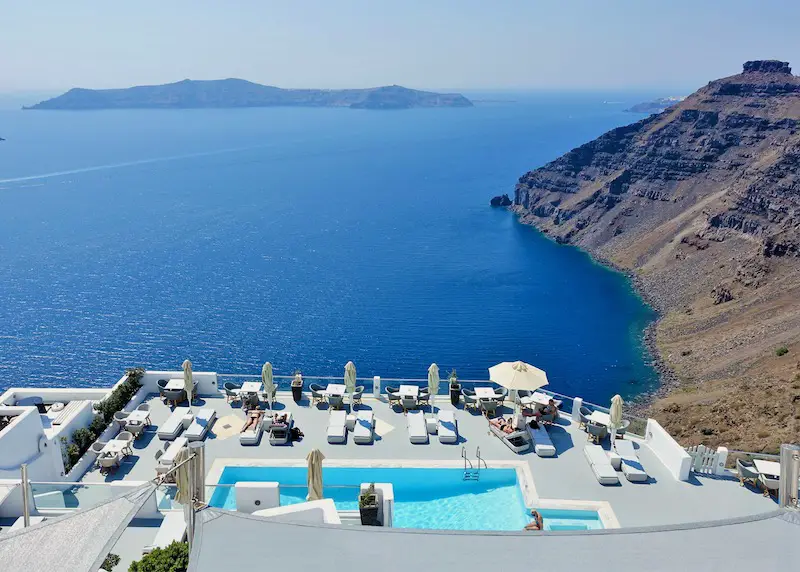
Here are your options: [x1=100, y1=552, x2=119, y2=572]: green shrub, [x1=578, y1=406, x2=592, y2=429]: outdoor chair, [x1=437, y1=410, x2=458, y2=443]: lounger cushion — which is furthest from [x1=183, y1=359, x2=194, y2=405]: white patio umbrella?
[x1=578, y1=406, x2=592, y2=429]: outdoor chair

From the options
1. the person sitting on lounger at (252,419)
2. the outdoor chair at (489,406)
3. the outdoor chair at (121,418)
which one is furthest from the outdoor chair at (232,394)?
the outdoor chair at (489,406)

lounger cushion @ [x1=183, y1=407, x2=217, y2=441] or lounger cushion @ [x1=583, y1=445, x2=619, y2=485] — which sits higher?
lounger cushion @ [x1=183, y1=407, x2=217, y2=441]

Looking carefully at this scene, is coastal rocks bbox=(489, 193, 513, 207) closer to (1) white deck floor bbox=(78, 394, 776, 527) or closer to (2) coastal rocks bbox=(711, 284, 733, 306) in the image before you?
(2) coastal rocks bbox=(711, 284, 733, 306)

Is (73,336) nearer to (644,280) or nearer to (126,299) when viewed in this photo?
(126,299)

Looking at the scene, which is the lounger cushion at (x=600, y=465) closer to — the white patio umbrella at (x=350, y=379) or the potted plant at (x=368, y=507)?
the potted plant at (x=368, y=507)

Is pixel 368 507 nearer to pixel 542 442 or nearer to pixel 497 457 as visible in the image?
pixel 497 457

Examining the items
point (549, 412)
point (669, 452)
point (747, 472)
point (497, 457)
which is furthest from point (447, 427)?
point (747, 472)
